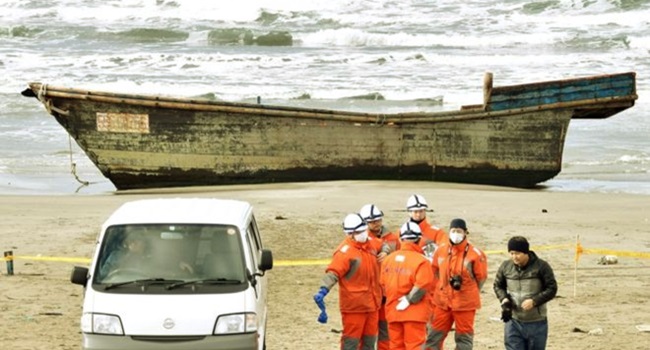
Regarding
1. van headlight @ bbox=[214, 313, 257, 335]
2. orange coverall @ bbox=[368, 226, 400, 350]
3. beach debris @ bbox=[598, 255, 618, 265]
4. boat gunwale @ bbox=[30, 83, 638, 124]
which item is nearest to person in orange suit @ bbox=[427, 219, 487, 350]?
orange coverall @ bbox=[368, 226, 400, 350]

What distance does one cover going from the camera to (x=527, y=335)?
33.8 ft

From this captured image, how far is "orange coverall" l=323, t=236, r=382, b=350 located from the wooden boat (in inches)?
502

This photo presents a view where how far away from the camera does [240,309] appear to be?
31.9 feet

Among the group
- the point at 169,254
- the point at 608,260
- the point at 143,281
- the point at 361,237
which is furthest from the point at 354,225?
the point at 608,260

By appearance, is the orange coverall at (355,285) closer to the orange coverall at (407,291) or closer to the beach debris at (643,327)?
the orange coverall at (407,291)

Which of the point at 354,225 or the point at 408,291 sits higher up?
the point at 354,225

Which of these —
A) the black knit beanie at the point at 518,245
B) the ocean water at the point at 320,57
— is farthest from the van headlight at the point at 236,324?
the ocean water at the point at 320,57

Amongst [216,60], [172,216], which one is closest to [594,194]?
[172,216]

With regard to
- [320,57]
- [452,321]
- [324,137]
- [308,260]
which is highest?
[452,321]

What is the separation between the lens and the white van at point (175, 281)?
955cm

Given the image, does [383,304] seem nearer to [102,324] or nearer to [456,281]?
[456,281]

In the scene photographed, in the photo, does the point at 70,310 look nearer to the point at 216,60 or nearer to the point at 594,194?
the point at 594,194

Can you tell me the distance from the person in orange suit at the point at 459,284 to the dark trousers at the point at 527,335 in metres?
0.62

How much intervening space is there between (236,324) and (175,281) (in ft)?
2.14
